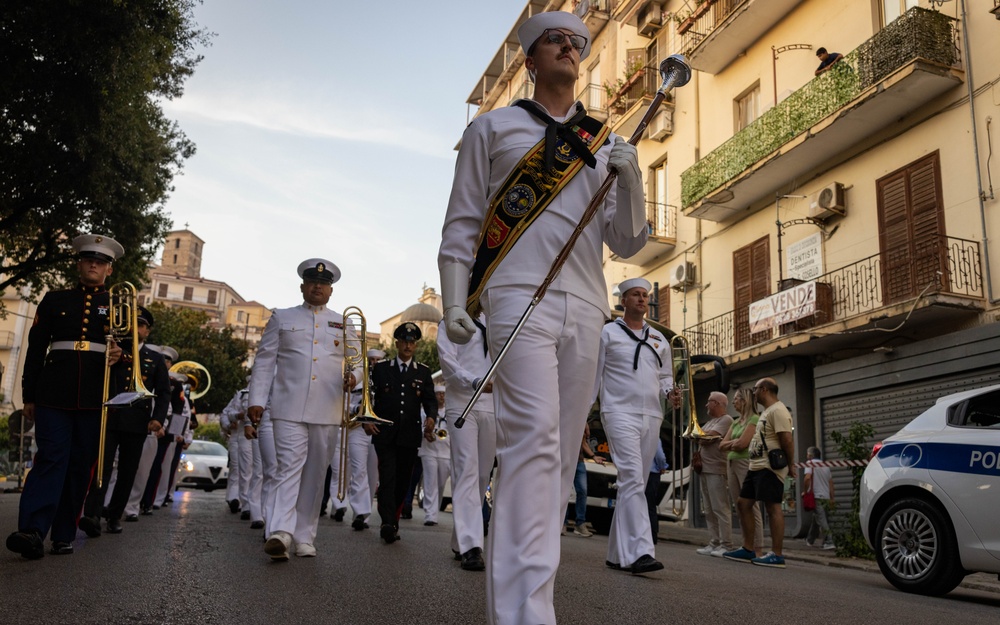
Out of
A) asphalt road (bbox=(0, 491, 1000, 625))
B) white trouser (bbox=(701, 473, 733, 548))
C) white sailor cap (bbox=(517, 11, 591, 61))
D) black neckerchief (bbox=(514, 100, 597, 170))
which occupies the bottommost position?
asphalt road (bbox=(0, 491, 1000, 625))

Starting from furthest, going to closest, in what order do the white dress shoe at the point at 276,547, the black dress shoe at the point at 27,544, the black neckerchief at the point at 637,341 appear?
the black neckerchief at the point at 637,341 → the white dress shoe at the point at 276,547 → the black dress shoe at the point at 27,544

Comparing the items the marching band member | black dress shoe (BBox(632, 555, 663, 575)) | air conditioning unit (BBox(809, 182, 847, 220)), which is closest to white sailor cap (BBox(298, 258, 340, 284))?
black dress shoe (BBox(632, 555, 663, 575))

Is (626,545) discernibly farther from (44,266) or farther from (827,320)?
(44,266)

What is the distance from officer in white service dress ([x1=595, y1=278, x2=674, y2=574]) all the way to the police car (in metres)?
2.06

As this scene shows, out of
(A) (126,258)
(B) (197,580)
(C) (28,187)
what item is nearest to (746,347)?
(A) (126,258)

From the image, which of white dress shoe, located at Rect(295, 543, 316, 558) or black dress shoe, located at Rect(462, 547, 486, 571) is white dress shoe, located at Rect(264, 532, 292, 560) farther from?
black dress shoe, located at Rect(462, 547, 486, 571)

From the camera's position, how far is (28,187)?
17.6 m

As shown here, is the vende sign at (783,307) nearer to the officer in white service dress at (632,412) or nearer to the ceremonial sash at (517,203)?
the officer in white service dress at (632,412)

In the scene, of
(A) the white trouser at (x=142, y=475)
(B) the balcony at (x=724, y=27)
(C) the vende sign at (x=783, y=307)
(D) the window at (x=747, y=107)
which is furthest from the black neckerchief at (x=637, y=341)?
(D) the window at (x=747, y=107)

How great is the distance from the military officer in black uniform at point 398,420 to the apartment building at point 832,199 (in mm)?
9917

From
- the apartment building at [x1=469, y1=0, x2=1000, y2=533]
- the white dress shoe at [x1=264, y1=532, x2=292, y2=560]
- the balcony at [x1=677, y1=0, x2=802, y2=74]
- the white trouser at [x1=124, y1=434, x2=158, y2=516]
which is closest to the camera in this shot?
the white dress shoe at [x1=264, y1=532, x2=292, y2=560]

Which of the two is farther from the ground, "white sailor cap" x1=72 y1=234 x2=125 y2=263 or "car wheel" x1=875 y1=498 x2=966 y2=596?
"white sailor cap" x1=72 y1=234 x2=125 y2=263

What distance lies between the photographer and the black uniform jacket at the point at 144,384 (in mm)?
7367

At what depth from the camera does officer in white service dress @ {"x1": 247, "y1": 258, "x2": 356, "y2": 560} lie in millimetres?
7363
